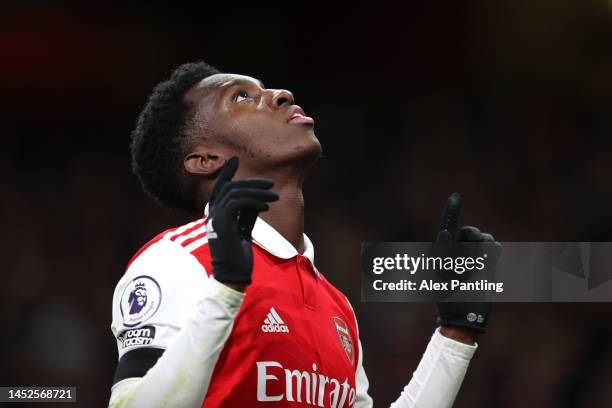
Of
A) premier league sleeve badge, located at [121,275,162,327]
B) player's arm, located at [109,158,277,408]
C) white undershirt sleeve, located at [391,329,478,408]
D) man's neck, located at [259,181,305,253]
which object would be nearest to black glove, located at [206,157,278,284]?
player's arm, located at [109,158,277,408]

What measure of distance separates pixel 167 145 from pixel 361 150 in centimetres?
307

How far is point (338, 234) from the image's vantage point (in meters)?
5.46

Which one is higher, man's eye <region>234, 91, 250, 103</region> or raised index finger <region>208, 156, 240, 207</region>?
man's eye <region>234, 91, 250, 103</region>

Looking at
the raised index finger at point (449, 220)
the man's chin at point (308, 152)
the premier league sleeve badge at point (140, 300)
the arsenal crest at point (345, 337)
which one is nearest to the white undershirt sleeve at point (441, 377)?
the arsenal crest at point (345, 337)

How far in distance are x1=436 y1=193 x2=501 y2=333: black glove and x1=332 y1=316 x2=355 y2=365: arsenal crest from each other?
1.08ft

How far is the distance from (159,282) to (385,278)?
1272mm

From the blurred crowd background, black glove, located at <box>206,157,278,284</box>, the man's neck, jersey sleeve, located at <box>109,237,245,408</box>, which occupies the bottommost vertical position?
jersey sleeve, located at <box>109,237,245,408</box>

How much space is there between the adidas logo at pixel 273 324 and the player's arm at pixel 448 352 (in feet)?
1.66

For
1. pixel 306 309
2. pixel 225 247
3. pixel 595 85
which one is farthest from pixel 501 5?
pixel 225 247

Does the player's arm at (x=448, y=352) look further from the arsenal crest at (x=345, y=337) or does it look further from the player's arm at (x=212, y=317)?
the player's arm at (x=212, y=317)

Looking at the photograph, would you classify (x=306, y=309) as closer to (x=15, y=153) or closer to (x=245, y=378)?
(x=245, y=378)

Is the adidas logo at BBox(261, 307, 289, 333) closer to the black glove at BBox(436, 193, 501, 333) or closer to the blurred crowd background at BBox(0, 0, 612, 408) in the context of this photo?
the black glove at BBox(436, 193, 501, 333)

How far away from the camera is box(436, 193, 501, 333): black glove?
261cm

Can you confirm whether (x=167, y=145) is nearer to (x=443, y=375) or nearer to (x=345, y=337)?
(x=345, y=337)
